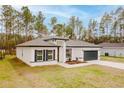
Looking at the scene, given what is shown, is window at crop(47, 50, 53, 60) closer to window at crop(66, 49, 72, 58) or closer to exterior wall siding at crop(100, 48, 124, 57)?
window at crop(66, 49, 72, 58)

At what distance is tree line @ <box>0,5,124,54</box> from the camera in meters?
30.7

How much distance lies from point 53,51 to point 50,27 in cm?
2081

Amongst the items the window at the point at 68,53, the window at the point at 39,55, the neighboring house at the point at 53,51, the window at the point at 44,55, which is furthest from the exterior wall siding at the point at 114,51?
the window at the point at 39,55

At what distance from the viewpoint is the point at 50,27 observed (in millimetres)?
36406

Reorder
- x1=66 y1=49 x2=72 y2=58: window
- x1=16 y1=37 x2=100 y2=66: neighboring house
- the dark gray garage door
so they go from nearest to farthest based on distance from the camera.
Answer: x1=16 y1=37 x2=100 y2=66: neighboring house
x1=66 y1=49 x2=72 y2=58: window
the dark gray garage door

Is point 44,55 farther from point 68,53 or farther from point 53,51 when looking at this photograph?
point 68,53

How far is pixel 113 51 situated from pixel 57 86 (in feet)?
79.4

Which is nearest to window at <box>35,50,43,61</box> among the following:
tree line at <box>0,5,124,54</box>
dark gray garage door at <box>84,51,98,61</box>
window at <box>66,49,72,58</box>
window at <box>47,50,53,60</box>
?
window at <box>47,50,53,60</box>

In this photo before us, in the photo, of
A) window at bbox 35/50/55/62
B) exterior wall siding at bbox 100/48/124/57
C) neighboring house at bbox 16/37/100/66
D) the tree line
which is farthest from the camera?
the tree line

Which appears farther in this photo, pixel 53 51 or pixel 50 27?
pixel 50 27

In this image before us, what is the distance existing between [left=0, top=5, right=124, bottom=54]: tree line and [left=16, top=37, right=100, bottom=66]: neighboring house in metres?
14.6

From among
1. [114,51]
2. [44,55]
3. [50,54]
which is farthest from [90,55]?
[114,51]

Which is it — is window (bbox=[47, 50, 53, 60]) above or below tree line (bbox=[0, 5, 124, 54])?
below

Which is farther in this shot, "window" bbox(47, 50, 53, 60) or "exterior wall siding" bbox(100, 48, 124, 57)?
"exterior wall siding" bbox(100, 48, 124, 57)
